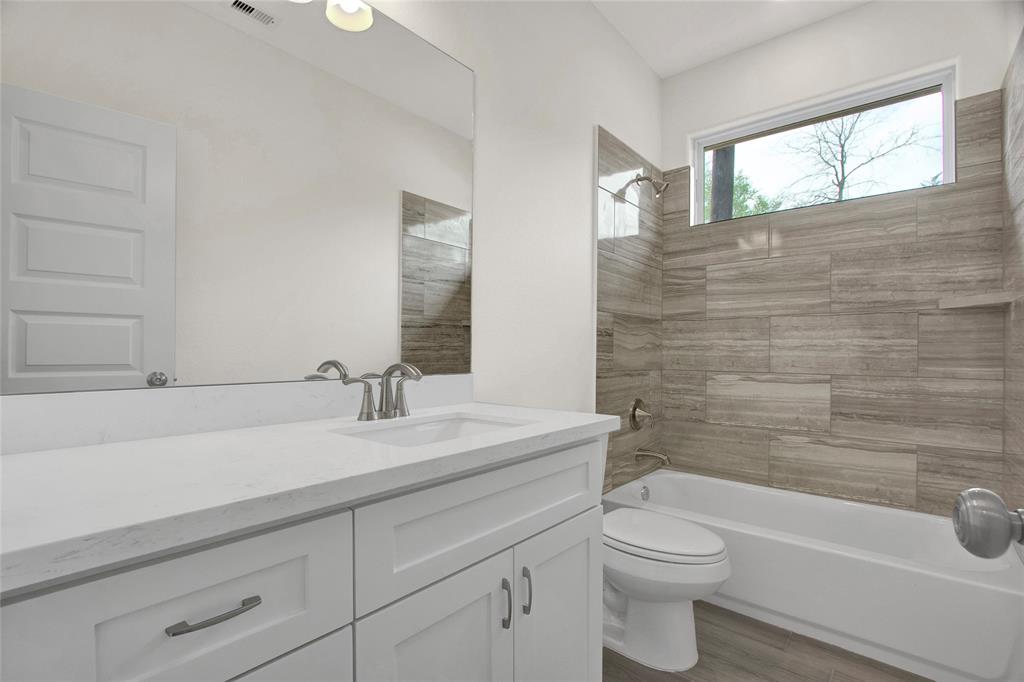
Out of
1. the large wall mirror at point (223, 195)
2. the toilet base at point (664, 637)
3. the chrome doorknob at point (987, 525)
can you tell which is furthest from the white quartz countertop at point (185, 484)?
the toilet base at point (664, 637)

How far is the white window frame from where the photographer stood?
86.9 inches

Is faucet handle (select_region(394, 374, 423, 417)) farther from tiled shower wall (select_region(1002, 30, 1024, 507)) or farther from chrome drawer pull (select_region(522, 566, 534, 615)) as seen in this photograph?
tiled shower wall (select_region(1002, 30, 1024, 507))

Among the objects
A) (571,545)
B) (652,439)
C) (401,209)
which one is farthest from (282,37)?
(652,439)

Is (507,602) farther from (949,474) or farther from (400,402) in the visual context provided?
(949,474)

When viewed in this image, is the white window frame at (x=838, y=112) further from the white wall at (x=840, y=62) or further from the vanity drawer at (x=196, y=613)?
the vanity drawer at (x=196, y=613)

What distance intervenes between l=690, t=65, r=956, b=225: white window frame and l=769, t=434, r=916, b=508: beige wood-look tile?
123cm

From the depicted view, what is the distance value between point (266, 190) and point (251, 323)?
32cm

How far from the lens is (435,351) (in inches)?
63.1

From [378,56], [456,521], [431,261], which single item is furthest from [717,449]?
[378,56]

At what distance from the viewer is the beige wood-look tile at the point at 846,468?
223 centimetres

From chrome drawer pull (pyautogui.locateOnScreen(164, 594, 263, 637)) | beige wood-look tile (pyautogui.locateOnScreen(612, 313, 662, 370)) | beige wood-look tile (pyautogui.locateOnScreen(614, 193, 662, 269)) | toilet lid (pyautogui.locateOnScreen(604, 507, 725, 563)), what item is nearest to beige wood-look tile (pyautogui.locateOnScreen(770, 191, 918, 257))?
beige wood-look tile (pyautogui.locateOnScreen(614, 193, 662, 269))

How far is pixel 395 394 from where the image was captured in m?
1.40

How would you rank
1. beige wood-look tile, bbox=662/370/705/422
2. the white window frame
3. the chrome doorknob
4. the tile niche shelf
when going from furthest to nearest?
beige wood-look tile, bbox=662/370/705/422, the white window frame, the tile niche shelf, the chrome doorknob

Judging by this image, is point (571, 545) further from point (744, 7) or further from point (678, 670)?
point (744, 7)
